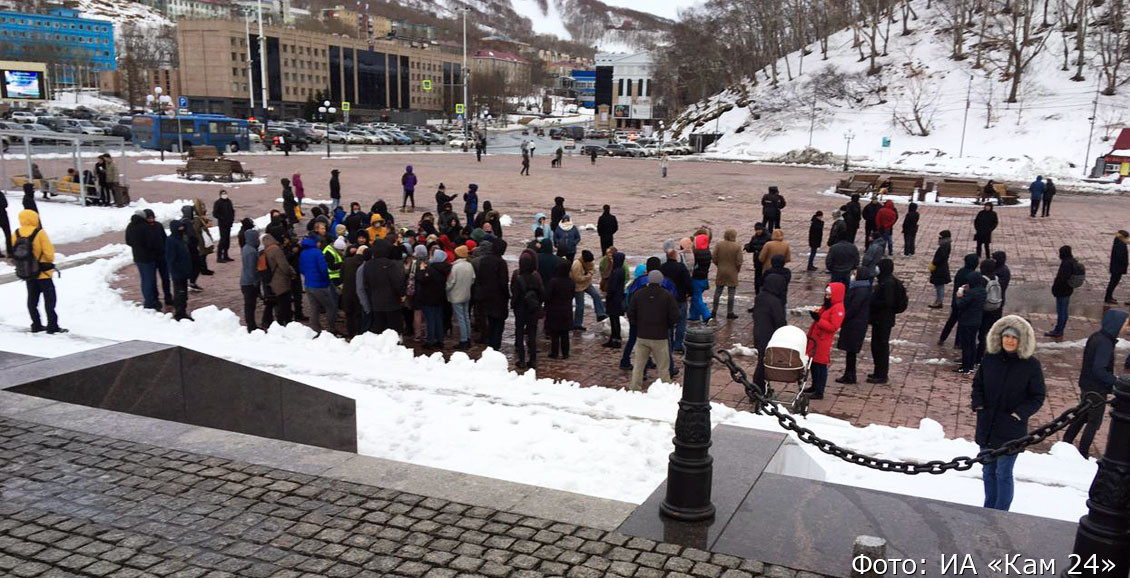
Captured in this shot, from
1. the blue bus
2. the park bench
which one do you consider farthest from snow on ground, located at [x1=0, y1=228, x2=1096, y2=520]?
the blue bus

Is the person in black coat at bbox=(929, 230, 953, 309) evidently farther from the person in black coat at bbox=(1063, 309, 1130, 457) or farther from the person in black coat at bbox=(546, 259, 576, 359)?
the person in black coat at bbox=(546, 259, 576, 359)

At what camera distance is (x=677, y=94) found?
95750 mm

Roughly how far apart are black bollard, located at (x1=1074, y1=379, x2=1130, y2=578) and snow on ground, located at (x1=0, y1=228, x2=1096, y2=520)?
262 centimetres

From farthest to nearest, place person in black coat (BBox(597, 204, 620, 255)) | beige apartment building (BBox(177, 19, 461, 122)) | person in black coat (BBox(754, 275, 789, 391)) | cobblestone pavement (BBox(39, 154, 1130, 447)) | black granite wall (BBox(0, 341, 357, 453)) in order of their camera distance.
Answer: beige apartment building (BBox(177, 19, 461, 122)), person in black coat (BBox(597, 204, 620, 255)), cobblestone pavement (BBox(39, 154, 1130, 447)), person in black coat (BBox(754, 275, 789, 391)), black granite wall (BBox(0, 341, 357, 453))

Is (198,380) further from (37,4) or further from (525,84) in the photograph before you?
(37,4)

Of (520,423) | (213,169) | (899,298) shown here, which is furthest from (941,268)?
(213,169)

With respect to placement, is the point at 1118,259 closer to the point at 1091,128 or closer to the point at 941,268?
the point at 941,268

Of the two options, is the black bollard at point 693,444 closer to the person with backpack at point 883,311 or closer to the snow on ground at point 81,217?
the person with backpack at point 883,311

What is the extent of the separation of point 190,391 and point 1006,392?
642cm

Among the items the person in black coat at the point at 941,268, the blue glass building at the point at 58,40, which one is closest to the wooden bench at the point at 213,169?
the person in black coat at the point at 941,268

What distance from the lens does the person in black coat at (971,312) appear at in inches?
400

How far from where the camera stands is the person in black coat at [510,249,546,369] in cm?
1002

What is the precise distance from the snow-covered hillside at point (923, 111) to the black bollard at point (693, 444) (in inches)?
1931

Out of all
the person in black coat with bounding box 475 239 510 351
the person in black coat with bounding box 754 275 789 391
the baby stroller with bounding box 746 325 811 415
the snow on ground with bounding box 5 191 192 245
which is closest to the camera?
the baby stroller with bounding box 746 325 811 415
